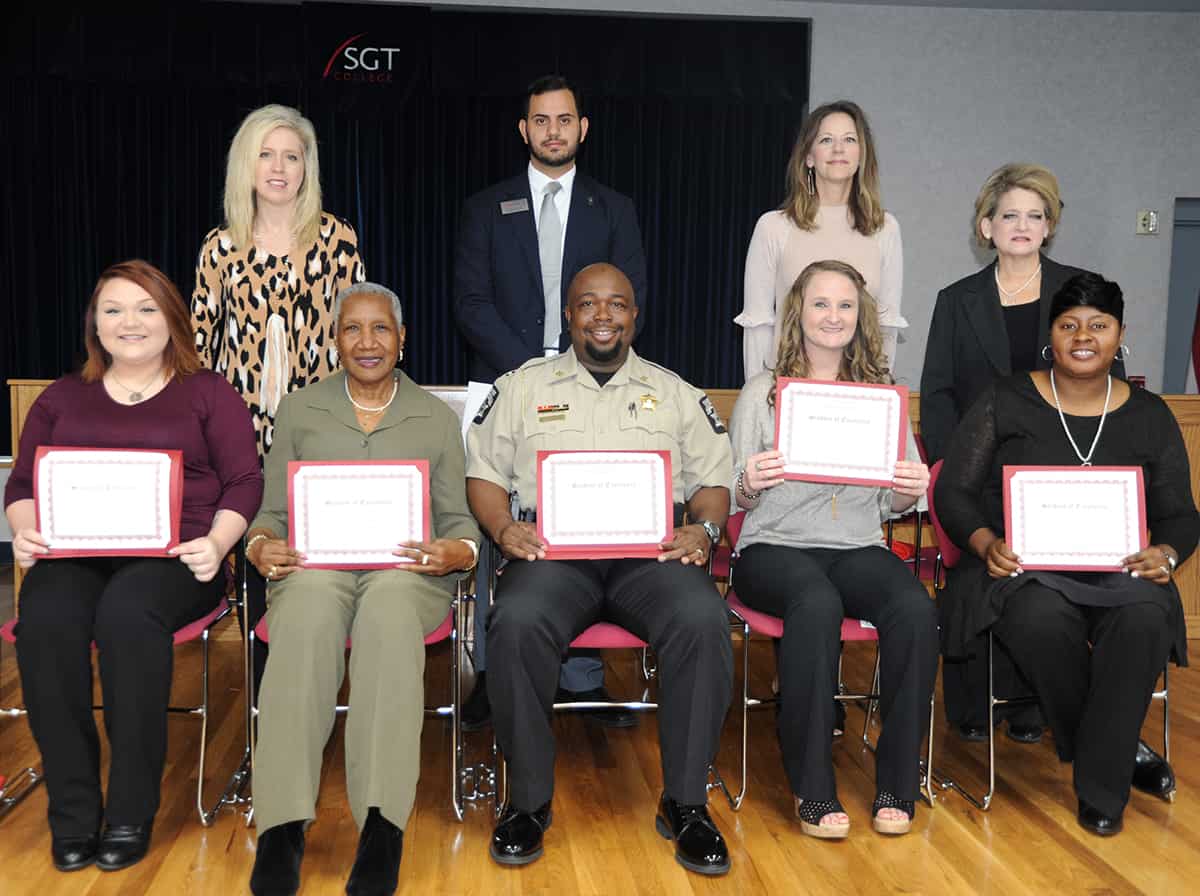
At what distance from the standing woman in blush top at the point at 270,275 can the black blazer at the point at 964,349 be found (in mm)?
2064

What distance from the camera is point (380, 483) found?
2.82m

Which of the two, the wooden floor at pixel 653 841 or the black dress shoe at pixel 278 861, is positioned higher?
the black dress shoe at pixel 278 861

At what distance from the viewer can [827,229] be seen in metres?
→ 3.74

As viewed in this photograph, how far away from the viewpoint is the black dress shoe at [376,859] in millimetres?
→ 2461

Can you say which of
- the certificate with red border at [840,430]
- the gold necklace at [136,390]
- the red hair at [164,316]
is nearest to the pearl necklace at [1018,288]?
the certificate with red border at [840,430]

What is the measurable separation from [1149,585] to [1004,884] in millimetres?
982

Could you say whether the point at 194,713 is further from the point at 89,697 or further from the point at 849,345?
the point at 849,345

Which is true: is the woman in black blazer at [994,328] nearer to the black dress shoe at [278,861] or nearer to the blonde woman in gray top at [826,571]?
the blonde woman in gray top at [826,571]

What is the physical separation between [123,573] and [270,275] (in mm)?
1103

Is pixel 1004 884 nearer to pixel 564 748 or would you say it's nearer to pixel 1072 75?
pixel 564 748

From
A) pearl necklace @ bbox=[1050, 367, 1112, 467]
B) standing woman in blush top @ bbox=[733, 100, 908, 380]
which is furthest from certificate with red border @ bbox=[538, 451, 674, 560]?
pearl necklace @ bbox=[1050, 367, 1112, 467]

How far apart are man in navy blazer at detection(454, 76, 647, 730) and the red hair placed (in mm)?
1004

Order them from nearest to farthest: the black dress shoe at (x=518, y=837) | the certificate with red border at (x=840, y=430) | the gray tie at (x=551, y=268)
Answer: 1. the black dress shoe at (x=518, y=837)
2. the certificate with red border at (x=840, y=430)
3. the gray tie at (x=551, y=268)

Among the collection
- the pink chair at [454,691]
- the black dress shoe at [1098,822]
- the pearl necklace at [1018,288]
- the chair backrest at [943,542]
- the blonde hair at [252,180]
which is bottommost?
the black dress shoe at [1098,822]
